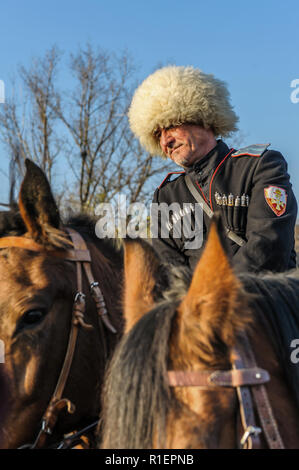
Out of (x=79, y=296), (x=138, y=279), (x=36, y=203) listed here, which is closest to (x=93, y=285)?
(x=79, y=296)

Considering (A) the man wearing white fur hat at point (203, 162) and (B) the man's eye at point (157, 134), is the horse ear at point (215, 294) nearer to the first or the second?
(A) the man wearing white fur hat at point (203, 162)

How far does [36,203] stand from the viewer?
269 cm

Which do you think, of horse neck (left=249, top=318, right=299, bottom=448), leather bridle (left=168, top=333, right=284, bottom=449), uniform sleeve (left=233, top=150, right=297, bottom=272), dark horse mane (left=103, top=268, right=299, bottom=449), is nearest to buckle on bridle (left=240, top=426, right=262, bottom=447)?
leather bridle (left=168, top=333, right=284, bottom=449)

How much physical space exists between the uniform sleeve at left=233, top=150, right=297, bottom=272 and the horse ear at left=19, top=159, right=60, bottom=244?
1.05 m

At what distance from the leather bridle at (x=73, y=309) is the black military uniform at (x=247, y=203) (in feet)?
1.48

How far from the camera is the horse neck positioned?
4.81ft

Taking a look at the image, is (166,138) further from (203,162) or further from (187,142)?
(203,162)

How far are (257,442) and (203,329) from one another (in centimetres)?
35

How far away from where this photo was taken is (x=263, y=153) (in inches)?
122

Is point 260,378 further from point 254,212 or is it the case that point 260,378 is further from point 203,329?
point 254,212

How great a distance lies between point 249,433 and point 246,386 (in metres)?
0.13

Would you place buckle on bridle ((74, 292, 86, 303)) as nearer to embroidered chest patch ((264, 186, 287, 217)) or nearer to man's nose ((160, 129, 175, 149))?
embroidered chest patch ((264, 186, 287, 217))

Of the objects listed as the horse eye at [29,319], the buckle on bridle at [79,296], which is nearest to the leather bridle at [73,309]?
the buckle on bridle at [79,296]
